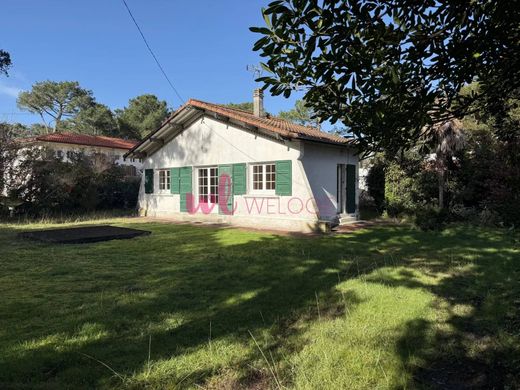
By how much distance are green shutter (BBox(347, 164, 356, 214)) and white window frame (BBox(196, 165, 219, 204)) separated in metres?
5.08

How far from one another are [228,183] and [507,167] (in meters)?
10.6

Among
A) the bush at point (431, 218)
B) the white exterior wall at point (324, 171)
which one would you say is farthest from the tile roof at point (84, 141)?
the bush at point (431, 218)

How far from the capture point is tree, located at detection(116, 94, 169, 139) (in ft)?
162

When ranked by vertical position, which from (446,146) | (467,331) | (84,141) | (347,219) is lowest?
(467,331)

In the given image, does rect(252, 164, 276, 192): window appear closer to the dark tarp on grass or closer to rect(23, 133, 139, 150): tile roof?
the dark tarp on grass

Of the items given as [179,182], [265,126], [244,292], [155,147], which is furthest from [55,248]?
[155,147]

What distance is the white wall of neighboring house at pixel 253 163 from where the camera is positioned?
12.1 m

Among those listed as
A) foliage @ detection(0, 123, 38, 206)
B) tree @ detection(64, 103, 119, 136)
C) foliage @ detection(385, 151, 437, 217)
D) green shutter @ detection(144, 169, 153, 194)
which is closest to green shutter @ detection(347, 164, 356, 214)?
foliage @ detection(385, 151, 437, 217)

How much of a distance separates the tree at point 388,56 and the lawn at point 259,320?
1888 mm

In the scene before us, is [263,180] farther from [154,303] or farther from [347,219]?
[154,303]

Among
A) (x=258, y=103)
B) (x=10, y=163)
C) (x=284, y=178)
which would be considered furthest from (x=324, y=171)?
(x=10, y=163)

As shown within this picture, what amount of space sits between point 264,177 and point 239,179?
104 cm

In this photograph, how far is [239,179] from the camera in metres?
13.8

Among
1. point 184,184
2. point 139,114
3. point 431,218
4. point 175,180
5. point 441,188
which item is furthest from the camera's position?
point 139,114
